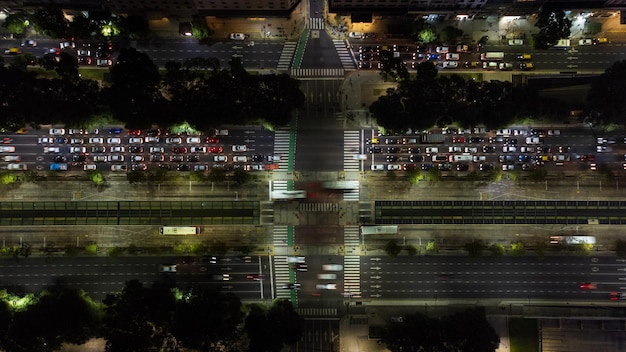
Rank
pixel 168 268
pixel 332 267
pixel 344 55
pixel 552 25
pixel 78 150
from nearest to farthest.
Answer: pixel 552 25
pixel 168 268
pixel 332 267
pixel 78 150
pixel 344 55

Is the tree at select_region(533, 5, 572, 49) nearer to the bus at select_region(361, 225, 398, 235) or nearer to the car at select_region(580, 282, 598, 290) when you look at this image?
the bus at select_region(361, 225, 398, 235)

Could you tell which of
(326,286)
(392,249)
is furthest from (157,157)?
(392,249)

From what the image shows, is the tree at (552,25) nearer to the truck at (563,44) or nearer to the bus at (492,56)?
the truck at (563,44)

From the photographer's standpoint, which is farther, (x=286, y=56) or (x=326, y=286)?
(x=286, y=56)

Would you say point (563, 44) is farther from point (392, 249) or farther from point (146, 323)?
point (146, 323)

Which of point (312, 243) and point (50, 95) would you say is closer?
point (50, 95)

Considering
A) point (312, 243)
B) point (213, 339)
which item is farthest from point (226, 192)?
point (213, 339)

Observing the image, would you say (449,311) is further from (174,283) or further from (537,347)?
(174,283)
